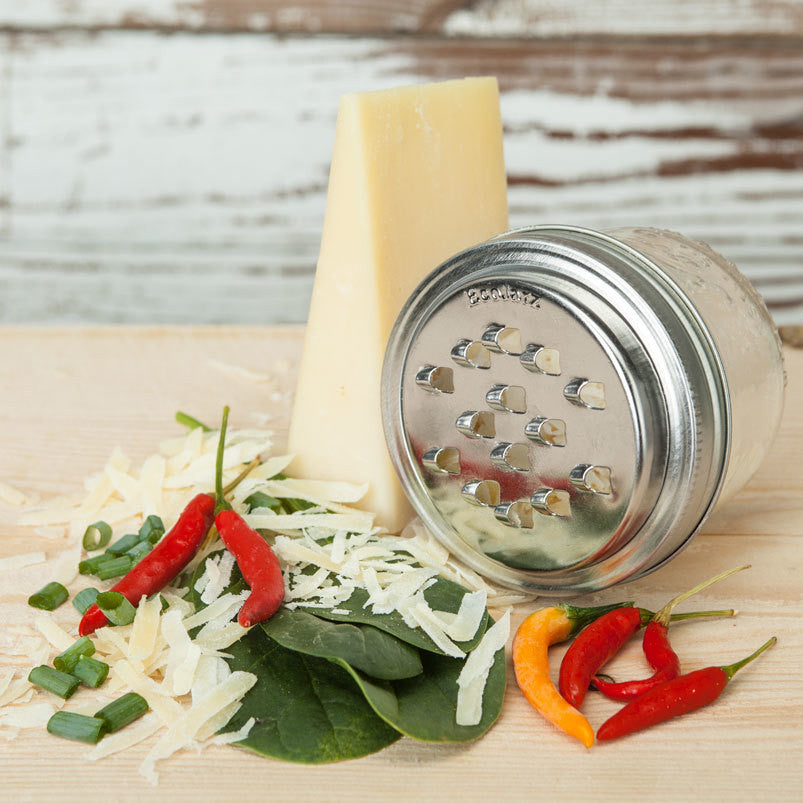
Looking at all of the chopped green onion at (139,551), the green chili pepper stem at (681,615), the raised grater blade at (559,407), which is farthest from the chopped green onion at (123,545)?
the green chili pepper stem at (681,615)

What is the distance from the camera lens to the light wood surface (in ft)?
3.63

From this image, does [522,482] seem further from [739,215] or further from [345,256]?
[739,215]

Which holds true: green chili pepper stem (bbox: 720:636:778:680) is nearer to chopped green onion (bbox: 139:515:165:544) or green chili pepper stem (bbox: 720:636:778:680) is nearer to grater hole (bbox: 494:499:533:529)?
grater hole (bbox: 494:499:533:529)

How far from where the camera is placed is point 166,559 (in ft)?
4.76

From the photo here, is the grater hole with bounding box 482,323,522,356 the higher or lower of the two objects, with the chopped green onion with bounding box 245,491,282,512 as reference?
higher

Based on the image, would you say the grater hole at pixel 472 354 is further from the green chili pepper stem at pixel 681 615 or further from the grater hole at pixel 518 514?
the green chili pepper stem at pixel 681 615

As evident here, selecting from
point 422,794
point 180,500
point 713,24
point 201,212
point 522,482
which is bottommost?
point 422,794

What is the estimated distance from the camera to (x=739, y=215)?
3.18 metres

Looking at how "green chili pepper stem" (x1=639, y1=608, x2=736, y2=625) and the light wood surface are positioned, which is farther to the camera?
"green chili pepper stem" (x1=639, y1=608, x2=736, y2=625)

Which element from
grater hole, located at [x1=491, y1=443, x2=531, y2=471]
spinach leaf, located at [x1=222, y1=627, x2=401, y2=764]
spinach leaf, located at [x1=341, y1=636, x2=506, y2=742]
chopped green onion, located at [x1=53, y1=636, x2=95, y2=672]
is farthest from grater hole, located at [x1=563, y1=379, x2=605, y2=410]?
chopped green onion, located at [x1=53, y1=636, x2=95, y2=672]

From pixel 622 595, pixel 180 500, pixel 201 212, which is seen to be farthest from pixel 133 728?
pixel 201 212

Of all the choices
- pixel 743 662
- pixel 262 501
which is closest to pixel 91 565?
pixel 262 501

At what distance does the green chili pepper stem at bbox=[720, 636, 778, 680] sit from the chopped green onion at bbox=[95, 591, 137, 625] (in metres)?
0.78

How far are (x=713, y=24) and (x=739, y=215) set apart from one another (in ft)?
1.92
